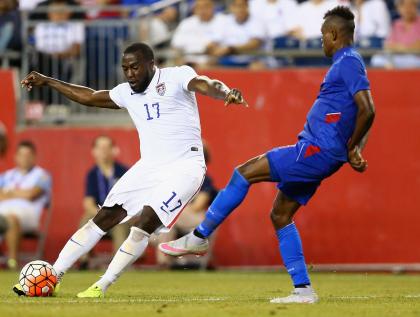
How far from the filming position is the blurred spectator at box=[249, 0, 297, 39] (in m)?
17.4

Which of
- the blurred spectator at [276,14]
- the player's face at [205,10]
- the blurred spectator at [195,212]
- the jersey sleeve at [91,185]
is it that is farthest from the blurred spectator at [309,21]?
the jersey sleeve at [91,185]

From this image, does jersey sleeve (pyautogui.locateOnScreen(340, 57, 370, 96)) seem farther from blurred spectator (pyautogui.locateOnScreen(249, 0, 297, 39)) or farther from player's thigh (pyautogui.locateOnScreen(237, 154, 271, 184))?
blurred spectator (pyautogui.locateOnScreen(249, 0, 297, 39))

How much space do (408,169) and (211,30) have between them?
3.76 m

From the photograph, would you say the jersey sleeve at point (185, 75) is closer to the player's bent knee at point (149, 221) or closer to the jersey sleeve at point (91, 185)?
the player's bent knee at point (149, 221)

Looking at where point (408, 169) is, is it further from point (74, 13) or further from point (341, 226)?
point (74, 13)

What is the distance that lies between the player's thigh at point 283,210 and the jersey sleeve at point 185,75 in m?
1.36

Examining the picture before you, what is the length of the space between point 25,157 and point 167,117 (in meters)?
6.69

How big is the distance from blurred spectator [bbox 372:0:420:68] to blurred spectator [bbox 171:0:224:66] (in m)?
2.59

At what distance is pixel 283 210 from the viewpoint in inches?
380

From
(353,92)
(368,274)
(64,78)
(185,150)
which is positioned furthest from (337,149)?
(64,78)

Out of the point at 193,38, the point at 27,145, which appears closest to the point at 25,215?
the point at 27,145

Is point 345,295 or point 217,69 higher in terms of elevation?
point 217,69

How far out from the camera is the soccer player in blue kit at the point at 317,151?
921 cm

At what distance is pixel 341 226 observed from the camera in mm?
16594
